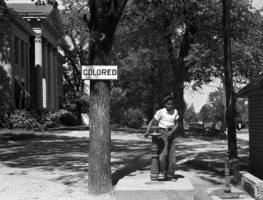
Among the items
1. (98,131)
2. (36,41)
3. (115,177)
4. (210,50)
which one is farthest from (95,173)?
(36,41)

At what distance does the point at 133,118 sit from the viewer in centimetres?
5594

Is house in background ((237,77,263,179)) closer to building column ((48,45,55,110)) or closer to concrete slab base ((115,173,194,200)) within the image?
concrete slab base ((115,173,194,200))

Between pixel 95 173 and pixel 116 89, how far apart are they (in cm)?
4290

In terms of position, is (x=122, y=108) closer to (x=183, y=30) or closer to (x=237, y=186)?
(x=183, y=30)

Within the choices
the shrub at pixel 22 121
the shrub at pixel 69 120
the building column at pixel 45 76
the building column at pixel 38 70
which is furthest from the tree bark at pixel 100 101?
the shrub at pixel 69 120

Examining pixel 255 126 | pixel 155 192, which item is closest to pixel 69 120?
pixel 255 126

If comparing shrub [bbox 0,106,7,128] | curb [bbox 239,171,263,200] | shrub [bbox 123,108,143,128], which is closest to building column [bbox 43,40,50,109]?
shrub [bbox 123,108,143,128]

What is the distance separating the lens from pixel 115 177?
37.4 feet

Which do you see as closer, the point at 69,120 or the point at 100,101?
the point at 100,101

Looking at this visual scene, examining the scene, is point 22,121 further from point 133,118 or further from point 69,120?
point 69,120

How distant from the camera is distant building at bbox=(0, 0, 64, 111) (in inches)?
1518

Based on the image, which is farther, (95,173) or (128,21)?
(128,21)

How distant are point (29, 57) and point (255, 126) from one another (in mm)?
39452

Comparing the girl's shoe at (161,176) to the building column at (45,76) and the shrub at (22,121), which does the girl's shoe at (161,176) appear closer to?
the shrub at (22,121)
